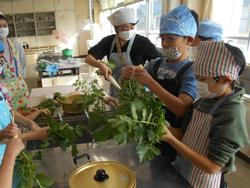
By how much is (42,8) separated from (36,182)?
7.55m

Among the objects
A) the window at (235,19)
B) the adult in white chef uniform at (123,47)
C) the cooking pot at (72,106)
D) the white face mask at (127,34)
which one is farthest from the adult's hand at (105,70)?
the window at (235,19)

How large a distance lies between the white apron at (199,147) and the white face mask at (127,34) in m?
0.90

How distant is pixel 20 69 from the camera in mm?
2381

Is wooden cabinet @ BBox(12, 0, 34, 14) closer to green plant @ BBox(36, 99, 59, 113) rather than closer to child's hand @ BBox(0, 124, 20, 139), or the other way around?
green plant @ BBox(36, 99, 59, 113)

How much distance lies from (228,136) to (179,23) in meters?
0.51

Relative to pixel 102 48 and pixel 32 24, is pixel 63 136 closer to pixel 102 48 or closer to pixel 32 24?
pixel 102 48

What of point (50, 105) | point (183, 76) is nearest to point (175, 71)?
point (183, 76)

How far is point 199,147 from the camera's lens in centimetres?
86

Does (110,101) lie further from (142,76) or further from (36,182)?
(36,182)

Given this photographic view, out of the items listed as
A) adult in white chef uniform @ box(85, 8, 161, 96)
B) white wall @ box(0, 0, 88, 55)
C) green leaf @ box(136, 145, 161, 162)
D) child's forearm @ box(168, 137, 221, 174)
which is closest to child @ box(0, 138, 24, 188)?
green leaf @ box(136, 145, 161, 162)

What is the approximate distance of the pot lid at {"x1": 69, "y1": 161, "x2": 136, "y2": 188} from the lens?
757 mm

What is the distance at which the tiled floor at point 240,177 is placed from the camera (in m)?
2.03

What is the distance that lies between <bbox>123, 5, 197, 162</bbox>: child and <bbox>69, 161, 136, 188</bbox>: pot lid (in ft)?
0.97

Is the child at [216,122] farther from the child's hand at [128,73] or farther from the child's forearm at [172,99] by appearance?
the child's hand at [128,73]
